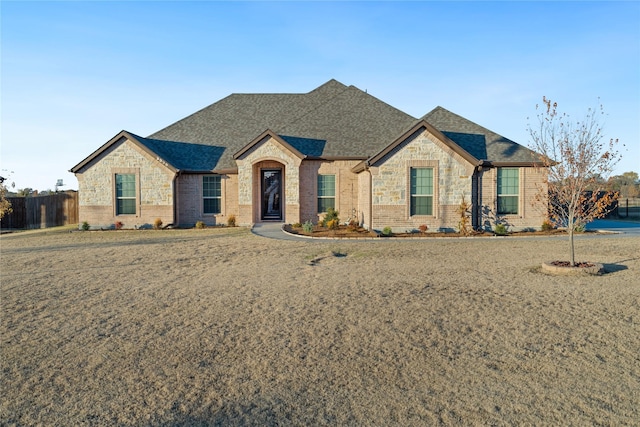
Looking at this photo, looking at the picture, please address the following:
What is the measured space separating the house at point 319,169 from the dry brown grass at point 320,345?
824 cm

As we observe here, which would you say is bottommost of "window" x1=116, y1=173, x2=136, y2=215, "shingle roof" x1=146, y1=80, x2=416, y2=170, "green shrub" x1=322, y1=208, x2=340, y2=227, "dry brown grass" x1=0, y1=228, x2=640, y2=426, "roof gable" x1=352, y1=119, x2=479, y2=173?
"dry brown grass" x1=0, y1=228, x2=640, y2=426

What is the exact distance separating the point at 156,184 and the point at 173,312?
16.6 meters

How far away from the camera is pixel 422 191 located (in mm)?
19953

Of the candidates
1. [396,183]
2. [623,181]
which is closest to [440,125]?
[396,183]

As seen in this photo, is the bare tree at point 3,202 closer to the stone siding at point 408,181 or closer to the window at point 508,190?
the stone siding at point 408,181

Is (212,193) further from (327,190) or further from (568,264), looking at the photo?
(568,264)

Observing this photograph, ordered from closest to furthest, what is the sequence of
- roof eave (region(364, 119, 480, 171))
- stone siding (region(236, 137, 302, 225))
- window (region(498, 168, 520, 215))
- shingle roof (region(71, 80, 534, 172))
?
1. roof eave (region(364, 119, 480, 171))
2. window (region(498, 168, 520, 215))
3. shingle roof (region(71, 80, 534, 172))
4. stone siding (region(236, 137, 302, 225))

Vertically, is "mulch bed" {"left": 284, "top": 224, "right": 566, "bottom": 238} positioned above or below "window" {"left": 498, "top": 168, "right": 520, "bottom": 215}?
below

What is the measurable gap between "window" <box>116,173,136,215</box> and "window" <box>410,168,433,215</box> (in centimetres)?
1422

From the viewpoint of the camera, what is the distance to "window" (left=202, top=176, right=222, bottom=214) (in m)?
23.7

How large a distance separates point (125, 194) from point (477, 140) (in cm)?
1817

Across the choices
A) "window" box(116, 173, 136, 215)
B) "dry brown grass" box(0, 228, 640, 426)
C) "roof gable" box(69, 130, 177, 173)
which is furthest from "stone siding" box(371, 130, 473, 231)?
"window" box(116, 173, 136, 215)

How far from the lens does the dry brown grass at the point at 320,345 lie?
14.6ft

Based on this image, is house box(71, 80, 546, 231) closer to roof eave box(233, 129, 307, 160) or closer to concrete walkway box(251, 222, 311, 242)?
roof eave box(233, 129, 307, 160)
